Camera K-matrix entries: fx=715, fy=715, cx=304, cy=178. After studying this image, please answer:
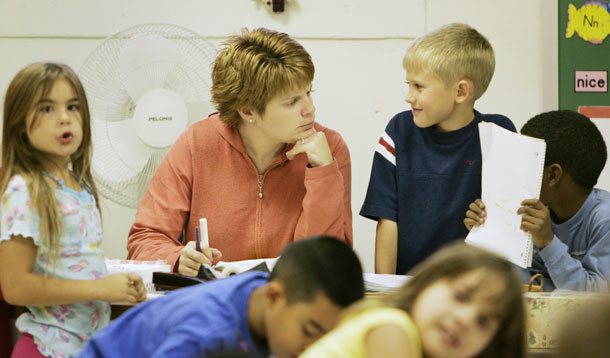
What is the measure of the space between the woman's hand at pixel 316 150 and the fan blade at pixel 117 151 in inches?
26.2

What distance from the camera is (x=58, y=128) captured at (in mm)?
1482

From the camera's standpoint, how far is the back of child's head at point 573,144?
195cm

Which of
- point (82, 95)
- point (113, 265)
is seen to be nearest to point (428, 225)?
point (113, 265)

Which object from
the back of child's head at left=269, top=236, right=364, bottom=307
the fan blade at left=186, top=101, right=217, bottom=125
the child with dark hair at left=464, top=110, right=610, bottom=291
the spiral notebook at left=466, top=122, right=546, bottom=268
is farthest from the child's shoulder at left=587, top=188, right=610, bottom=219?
the fan blade at left=186, top=101, right=217, bottom=125

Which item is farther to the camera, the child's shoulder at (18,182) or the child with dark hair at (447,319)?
the child's shoulder at (18,182)

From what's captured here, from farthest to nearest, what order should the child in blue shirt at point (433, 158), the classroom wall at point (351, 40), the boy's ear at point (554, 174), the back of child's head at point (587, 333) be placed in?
the classroom wall at point (351, 40) < the child in blue shirt at point (433, 158) < the boy's ear at point (554, 174) < the back of child's head at point (587, 333)

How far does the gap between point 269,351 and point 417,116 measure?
1.02 meters

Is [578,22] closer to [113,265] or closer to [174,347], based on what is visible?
[113,265]

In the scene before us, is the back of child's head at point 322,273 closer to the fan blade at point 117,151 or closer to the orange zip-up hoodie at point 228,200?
the orange zip-up hoodie at point 228,200

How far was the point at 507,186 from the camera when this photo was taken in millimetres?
1864

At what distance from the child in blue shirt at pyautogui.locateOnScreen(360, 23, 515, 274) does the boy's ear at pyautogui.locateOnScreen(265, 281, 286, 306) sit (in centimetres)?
88

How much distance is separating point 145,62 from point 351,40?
0.99 metres

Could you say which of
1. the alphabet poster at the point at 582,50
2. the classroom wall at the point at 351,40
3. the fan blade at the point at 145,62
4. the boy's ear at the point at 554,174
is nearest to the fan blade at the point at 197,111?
the fan blade at the point at 145,62

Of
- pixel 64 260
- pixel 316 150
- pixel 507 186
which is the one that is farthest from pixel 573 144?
pixel 64 260
